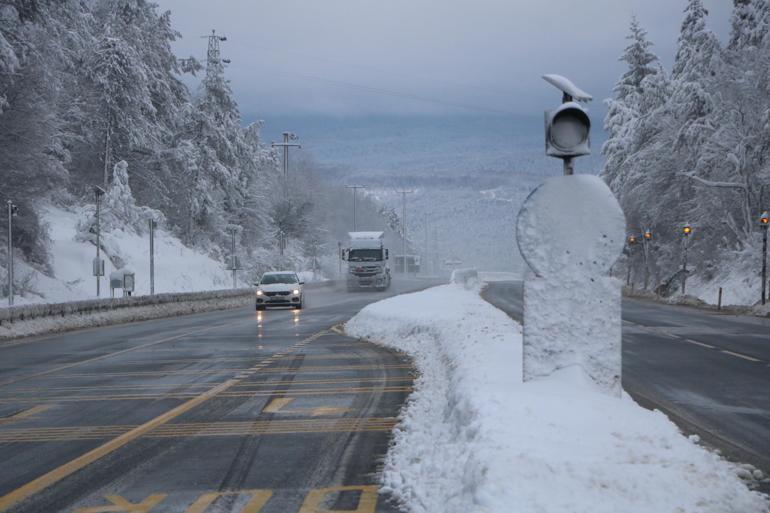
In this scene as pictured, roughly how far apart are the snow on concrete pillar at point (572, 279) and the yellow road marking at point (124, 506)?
10.4ft

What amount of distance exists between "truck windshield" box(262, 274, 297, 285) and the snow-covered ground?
9346 millimetres

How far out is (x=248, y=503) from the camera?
632 cm

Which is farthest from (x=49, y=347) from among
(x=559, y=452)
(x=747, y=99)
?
(x=747, y=99)

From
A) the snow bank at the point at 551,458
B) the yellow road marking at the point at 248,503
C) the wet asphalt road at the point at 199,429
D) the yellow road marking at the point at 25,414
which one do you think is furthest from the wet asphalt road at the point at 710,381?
the yellow road marking at the point at 25,414

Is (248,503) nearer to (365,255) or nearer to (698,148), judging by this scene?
(698,148)

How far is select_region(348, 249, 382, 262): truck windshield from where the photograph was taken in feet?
207

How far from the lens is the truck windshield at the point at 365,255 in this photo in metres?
63.2

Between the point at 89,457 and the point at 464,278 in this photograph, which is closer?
the point at 89,457

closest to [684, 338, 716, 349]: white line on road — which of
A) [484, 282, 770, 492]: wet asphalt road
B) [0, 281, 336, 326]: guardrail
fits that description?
[484, 282, 770, 492]: wet asphalt road

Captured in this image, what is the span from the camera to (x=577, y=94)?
7941 mm

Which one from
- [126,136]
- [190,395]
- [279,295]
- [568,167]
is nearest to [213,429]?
[190,395]

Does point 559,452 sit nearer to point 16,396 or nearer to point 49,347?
point 16,396

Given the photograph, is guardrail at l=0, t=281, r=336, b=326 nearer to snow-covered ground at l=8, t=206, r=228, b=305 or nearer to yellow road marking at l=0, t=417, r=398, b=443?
snow-covered ground at l=8, t=206, r=228, b=305

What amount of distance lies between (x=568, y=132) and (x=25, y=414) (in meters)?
7.22
